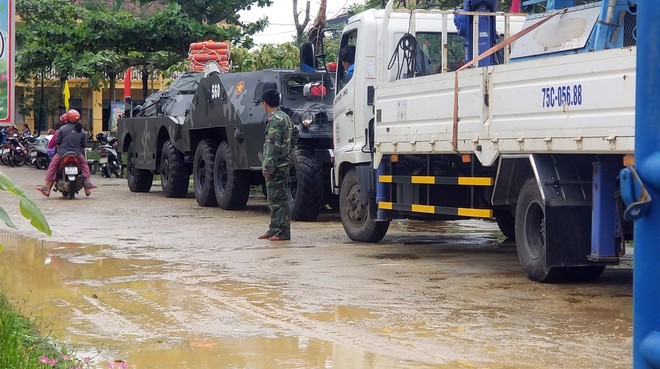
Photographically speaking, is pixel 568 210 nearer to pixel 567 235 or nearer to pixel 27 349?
pixel 567 235

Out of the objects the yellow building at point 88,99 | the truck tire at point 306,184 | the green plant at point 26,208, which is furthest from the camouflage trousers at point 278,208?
the yellow building at point 88,99

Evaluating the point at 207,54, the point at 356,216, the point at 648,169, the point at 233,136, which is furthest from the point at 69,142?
the point at 648,169

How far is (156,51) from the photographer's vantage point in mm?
30547

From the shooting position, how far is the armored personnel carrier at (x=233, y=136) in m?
14.8

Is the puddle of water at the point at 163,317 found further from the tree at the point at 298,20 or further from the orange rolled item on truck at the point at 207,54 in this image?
the tree at the point at 298,20

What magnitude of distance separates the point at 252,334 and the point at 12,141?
105 feet

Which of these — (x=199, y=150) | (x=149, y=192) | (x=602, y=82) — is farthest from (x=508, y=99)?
(x=149, y=192)

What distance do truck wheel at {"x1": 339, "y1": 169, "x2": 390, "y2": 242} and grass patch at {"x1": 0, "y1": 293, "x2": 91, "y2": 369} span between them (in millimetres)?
5801

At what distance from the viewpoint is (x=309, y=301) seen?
800 centimetres

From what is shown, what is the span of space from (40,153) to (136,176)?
12.8 metres

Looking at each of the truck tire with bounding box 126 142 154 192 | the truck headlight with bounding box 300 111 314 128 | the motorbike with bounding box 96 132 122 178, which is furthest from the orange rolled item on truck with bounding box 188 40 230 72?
the truck headlight with bounding box 300 111 314 128

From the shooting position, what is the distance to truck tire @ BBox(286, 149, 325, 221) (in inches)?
572

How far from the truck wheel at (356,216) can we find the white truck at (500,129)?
1 centimetres

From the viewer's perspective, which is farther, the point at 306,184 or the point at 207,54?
Result: the point at 207,54
